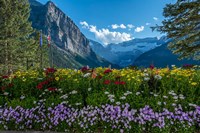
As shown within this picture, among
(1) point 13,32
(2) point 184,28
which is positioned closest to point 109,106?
(2) point 184,28

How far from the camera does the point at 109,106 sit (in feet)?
21.0

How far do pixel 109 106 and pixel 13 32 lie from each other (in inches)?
1366

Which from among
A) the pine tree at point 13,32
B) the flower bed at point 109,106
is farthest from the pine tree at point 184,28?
the pine tree at point 13,32

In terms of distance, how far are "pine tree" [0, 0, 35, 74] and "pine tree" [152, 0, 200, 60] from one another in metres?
25.3

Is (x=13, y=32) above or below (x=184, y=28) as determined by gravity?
above

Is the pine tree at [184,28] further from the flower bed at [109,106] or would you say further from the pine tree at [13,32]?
the pine tree at [13,32]

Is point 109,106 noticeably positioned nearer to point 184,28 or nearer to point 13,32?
point 184,28

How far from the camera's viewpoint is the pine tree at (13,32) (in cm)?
3719

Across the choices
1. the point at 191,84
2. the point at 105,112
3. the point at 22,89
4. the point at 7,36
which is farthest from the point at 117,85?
the point at 7,36

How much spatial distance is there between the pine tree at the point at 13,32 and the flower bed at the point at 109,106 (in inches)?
1212

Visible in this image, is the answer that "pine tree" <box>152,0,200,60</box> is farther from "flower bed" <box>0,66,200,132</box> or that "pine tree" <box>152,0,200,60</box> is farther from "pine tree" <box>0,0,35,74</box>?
"pine tree" <box>0,0,35,74</box>

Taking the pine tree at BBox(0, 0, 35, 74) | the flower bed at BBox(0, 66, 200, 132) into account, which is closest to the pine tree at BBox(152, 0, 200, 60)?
the flower bed at BBox(0, 66, 200, 132)

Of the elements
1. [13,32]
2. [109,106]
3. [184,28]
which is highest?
[13,32]

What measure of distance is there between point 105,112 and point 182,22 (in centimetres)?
1238
